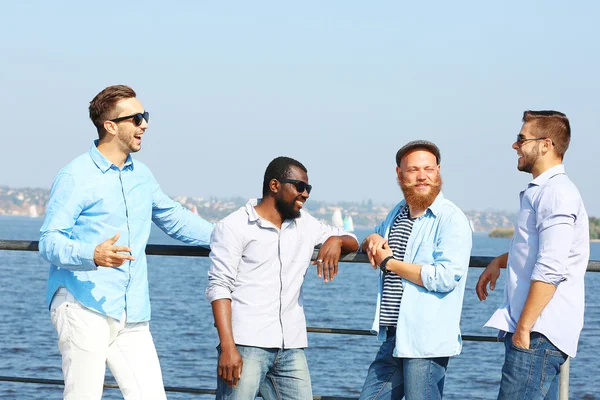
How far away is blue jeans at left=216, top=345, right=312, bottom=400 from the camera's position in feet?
14.7

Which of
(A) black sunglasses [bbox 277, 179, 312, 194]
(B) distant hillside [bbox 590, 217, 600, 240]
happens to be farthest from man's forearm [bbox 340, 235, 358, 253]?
(B) distant hillside [bbox 590, 217, 600, 240]

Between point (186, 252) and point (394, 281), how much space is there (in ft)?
4.00

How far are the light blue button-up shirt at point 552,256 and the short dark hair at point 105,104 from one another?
1.98m

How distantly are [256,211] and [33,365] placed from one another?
20.0m

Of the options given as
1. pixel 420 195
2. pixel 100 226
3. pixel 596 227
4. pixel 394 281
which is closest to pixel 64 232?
pixel 100 226

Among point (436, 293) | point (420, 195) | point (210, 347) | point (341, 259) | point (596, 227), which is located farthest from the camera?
point (596, 227)

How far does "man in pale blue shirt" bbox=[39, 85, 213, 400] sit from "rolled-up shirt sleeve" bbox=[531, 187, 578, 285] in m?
1.89

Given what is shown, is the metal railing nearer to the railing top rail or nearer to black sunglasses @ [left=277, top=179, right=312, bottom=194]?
the railing top rail

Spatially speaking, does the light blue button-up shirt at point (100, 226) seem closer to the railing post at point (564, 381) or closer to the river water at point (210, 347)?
the railing post at point (564, 381)

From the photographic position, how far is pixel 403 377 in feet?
15.0

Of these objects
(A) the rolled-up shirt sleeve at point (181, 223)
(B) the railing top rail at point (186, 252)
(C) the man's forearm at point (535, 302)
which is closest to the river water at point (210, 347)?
(B) the railing top rail at point (186, 252)

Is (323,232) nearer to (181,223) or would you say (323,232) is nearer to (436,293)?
(436,293)

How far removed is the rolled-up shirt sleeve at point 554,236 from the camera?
4.12m

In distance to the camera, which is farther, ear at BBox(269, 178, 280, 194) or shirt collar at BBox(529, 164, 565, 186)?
ear at BBox(269, 178, 280, 194)
